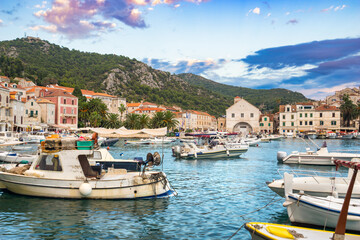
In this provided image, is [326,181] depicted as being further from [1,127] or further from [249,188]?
[1,127]

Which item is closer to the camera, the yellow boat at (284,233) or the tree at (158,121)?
the yellow boat at (284,233)

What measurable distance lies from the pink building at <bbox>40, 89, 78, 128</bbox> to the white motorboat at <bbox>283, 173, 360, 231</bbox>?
258 ft

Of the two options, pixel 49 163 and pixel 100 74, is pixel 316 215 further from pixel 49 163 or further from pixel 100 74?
pixel 100 74

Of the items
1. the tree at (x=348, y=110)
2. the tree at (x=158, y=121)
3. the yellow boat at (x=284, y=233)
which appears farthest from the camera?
the tree at (x=348, y=110)

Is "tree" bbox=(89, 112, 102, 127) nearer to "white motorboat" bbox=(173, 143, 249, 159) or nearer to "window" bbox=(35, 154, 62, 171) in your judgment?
"white motorboat" bbox=(173, 143, 249, 159)

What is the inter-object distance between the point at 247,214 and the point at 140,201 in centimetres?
493

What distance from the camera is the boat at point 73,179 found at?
1467 centimetres

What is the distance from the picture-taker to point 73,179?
14.7 metres

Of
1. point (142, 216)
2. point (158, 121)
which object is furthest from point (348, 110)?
point (142, 216)

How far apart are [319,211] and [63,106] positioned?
82.3 metres

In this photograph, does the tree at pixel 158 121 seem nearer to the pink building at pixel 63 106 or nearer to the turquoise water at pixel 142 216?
the pink building at pixel 63 106

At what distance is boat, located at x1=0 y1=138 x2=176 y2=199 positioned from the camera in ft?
48.1

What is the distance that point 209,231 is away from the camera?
1135 cm

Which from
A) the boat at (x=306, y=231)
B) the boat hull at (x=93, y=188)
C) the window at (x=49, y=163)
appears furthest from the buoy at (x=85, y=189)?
the boat at (x=306, y=231)
